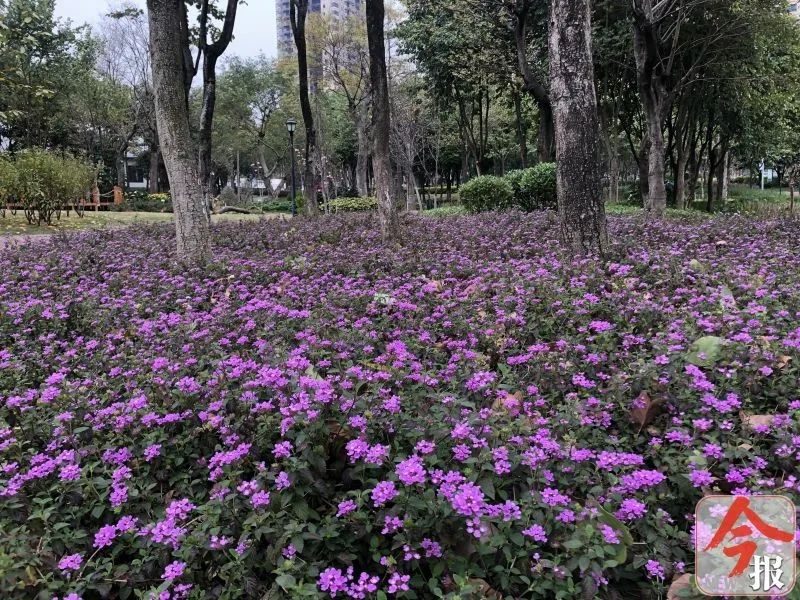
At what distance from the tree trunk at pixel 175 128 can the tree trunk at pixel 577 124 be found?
373cm

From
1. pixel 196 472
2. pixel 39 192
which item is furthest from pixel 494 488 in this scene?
pixel 39 192

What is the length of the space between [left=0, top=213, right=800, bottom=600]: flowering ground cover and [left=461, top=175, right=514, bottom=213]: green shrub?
34.0ft

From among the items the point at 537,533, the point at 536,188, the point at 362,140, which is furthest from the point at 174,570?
the point at 362,140

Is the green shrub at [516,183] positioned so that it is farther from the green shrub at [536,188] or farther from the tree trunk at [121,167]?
the tree trunk at [121,167]

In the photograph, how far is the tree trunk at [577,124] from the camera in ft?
16.8

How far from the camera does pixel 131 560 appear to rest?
5.92 ft

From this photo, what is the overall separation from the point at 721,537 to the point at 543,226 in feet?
20.0

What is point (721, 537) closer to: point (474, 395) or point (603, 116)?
point (474, 395)

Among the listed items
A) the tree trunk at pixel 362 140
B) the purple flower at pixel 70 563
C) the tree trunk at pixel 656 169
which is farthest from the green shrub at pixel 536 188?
the tree trunk at pixel 362 140

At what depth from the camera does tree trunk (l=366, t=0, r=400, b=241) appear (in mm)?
7113

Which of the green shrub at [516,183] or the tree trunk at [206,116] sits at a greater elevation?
the tree trunk at [206,116]

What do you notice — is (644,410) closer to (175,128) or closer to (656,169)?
(175,128)

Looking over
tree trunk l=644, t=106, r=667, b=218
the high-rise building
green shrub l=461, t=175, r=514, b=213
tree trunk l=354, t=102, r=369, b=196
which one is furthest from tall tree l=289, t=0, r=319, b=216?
tree trunk l=354, t=102, r=369, b=196

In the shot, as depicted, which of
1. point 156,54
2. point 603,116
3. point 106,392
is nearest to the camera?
point 106,392
